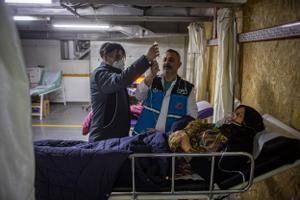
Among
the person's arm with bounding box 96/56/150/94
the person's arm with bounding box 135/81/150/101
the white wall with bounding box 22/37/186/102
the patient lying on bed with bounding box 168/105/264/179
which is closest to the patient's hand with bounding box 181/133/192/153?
the patient lying on bed with bounding box 168/105/264/179

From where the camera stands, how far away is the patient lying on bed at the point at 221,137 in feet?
5.25

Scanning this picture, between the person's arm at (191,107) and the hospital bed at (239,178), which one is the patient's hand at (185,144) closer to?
the hospital bed at (239,178)

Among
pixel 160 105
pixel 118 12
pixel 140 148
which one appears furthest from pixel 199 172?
pixel 118 12

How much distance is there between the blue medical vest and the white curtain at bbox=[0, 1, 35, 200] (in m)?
1.50

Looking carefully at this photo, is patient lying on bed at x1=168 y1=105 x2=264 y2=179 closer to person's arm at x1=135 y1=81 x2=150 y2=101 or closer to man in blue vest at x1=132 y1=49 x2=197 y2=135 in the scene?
man in blue vest at x1=132 y1=49 x2=197 y2=135

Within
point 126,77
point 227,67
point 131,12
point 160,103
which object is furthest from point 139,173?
point 131,12

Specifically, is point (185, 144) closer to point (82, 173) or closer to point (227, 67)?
point (82, 173)

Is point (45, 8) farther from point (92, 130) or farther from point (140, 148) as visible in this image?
point (140, 148)

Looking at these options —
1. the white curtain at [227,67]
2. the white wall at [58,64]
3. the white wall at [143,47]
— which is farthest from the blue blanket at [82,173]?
the white wall at [58,64]

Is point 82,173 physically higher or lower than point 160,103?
lower

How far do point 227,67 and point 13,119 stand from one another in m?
2.35

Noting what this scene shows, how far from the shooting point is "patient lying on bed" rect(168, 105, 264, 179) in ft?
5.25

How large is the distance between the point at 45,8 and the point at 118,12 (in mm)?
961

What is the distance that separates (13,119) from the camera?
619 millimetres
